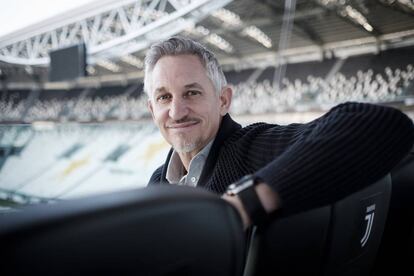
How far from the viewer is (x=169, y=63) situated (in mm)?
890

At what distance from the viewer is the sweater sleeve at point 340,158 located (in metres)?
0.46

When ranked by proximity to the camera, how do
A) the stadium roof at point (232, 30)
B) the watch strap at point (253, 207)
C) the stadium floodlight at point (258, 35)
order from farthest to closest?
1. the stadium floodlight at point (258, 35)
2. the stadium roof at point (232, 30)
3. the watch strap at point (253, 207)

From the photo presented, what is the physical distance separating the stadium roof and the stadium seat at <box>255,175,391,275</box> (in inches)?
195

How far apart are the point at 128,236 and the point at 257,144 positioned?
0.50 meters

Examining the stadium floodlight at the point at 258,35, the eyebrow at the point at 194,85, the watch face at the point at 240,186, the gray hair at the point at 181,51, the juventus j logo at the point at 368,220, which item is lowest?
the juventus j logo at the point at 368,220

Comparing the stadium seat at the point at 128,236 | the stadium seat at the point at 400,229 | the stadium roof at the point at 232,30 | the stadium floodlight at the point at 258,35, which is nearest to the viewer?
the stadium seat at the point at 128,236

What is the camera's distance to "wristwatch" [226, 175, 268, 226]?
17.1 inches

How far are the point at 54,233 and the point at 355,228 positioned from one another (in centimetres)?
45

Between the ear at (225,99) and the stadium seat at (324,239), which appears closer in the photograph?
the stadium seat at (324,239)

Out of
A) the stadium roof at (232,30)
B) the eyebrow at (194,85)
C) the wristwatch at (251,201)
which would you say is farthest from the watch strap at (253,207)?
the stadium roof at (232,30)

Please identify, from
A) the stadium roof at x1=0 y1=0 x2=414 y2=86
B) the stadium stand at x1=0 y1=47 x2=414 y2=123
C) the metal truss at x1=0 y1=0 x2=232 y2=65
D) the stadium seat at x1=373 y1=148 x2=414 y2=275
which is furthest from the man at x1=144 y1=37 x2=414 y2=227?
the metal truss at x1=0 y1=0 x2=232 y2=65

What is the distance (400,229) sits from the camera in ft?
3.07

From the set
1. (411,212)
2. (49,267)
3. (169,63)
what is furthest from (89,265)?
(411,212)

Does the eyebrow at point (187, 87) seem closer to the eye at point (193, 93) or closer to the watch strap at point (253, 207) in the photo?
the eye at point (193, 93)
